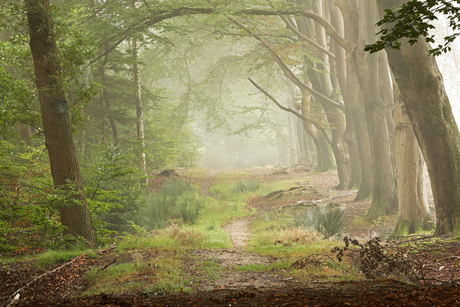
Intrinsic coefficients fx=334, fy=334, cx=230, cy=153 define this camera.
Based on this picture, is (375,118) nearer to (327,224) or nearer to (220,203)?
(327,224)

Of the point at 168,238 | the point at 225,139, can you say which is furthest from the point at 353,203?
the point at 225,139

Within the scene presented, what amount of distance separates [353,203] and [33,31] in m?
10.1

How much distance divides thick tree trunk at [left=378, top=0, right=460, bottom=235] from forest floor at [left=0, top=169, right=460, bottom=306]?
2.54 ft

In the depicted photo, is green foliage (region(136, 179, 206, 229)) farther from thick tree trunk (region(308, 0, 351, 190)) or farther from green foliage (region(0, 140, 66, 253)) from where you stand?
thick tree trunk (region(308, 0, 351, 190))

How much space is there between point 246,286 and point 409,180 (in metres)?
5.47

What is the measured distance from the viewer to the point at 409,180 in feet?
25.3

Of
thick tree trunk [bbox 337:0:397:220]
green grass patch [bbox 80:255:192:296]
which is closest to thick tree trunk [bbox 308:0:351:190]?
thick tree trunk [bbox 337:0:397:220]

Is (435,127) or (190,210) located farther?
(190,210)

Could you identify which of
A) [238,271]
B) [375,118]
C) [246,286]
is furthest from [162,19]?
[246,286]

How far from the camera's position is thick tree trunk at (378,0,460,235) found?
599cm

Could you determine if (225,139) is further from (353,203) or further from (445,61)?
(353,203)

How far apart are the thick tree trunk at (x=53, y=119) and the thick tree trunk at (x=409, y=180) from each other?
271 inches

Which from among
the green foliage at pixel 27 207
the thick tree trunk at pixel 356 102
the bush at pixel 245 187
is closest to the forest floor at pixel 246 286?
the green foliage at pixel 27 207

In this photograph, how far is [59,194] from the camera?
217 inches
